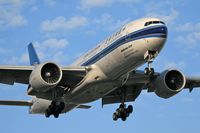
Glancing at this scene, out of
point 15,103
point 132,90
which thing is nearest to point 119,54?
point 132,90

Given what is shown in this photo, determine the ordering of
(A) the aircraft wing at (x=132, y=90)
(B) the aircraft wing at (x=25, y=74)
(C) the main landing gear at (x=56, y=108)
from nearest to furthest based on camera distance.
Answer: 1. (B) the aircraft wing at (x=25, y=74)
2. (C) the main landing gear at (x=56, y=108)
3. (A) the aircraft wing at (x=132, y=90)

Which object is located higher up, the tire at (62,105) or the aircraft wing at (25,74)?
the aircraft wing at (25,74)

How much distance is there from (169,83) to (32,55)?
15.7m

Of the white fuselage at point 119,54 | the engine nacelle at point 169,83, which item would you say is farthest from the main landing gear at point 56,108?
the engine nacelle at point 169,83

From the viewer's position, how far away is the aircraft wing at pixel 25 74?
1649 inches

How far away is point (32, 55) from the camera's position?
5528 centimetres

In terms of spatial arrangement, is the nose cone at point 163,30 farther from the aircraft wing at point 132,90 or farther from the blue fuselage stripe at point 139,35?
the aircraft wing at point 132,90

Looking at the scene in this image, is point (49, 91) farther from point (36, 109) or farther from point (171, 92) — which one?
point (171, 92)

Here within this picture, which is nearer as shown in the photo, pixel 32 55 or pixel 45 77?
pixel 45 77

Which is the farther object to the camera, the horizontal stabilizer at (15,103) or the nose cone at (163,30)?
the horizontal stabilizer at (15,103)

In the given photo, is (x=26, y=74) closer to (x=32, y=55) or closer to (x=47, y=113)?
(x=47, y=113)

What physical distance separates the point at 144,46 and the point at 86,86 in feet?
19.0

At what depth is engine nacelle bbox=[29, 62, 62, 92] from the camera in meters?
40.5

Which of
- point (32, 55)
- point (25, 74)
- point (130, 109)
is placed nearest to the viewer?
point (25, 74)
